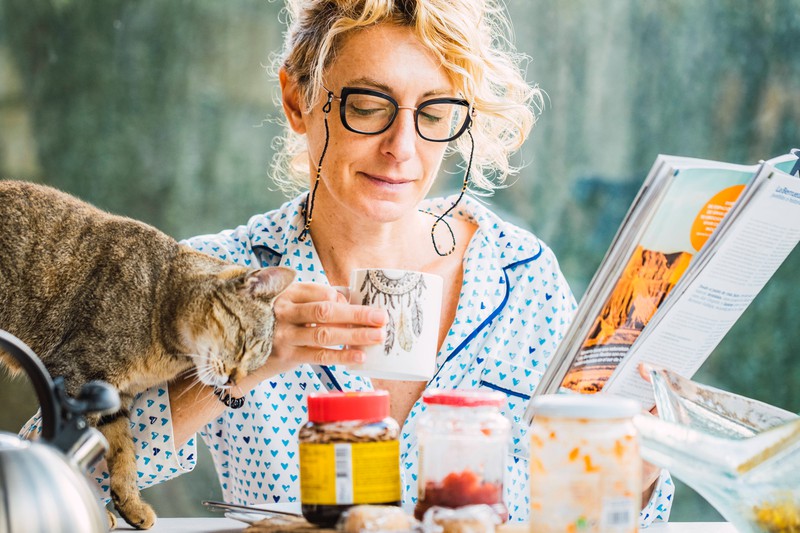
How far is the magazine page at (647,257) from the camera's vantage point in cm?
113

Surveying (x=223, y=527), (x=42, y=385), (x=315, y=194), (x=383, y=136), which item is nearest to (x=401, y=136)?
(x=383, y=136)

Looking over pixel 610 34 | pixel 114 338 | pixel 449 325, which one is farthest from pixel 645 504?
pixel 610 34

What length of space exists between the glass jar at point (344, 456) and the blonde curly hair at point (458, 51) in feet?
3.05

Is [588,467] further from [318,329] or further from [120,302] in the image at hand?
[120,302]

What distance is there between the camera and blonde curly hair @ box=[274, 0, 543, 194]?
1758 millimetres

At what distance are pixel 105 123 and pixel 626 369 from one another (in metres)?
3.17

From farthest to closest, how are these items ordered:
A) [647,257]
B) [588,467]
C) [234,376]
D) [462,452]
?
1. [234,376]
2. [647,257]
3. [462,452]
4. [588,467]

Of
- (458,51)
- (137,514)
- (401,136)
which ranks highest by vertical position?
(458,51)

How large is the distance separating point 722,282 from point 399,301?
0.46m

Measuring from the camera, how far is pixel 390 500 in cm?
106

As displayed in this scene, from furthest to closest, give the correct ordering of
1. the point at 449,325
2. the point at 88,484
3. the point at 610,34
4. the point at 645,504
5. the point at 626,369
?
1. the point at 610,34
2. the point at 449,325
3. the point at 645,504
4. the point at 626,369
5. the point at 88,484

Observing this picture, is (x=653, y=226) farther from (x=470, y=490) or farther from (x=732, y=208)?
(x=470, y=490)

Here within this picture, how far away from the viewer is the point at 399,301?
126 cm

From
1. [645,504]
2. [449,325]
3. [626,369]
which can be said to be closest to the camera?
[626,369]
